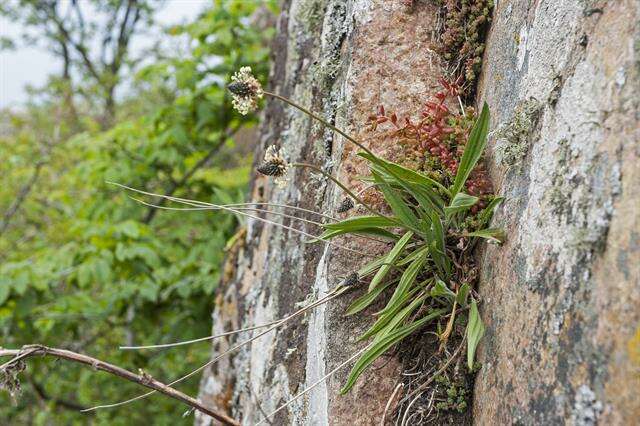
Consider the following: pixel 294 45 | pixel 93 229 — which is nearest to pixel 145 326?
pixel 93 229

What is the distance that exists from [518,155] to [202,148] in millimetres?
4006

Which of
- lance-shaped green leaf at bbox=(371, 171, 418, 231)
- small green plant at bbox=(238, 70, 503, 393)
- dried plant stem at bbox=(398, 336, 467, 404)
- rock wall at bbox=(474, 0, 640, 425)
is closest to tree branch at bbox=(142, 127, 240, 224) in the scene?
small green plant at bbox=(238, 70, 503, 393)

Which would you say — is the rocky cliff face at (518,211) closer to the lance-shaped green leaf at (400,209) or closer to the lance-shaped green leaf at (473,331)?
the lance-shaped green leaf at (473,331)

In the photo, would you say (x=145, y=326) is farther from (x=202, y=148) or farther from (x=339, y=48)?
(x=339, y=48)

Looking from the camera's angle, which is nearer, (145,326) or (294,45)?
(294,45)

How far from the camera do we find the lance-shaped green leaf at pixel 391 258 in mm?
2080

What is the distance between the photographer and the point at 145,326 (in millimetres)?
5695

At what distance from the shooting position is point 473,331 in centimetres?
195

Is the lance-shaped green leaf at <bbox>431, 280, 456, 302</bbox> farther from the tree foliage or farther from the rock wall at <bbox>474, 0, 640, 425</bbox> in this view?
the tree foliage

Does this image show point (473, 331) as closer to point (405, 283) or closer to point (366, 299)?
point (405, 283)

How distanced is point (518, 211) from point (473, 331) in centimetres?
38

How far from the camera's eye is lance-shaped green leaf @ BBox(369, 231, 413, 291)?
6.82 ft

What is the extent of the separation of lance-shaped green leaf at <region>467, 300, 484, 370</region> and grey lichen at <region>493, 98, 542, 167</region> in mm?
461

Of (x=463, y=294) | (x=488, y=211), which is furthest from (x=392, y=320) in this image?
(x=488, y=211)
